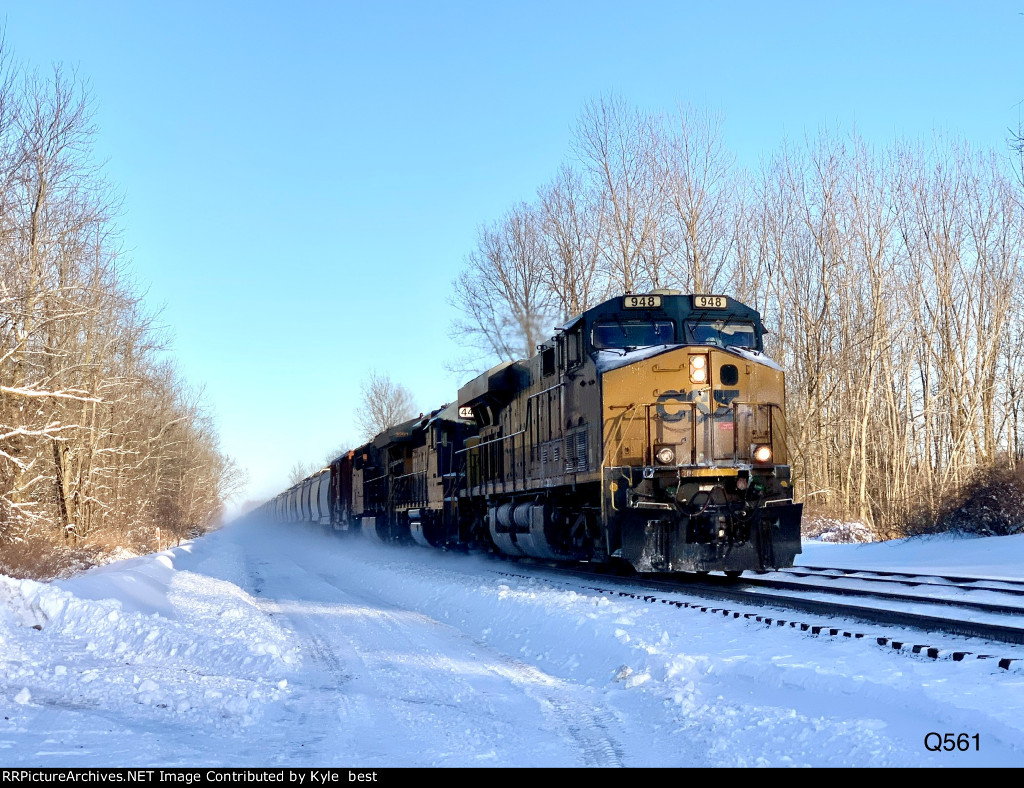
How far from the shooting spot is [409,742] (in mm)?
5336

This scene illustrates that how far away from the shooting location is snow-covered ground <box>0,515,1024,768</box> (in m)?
4.95

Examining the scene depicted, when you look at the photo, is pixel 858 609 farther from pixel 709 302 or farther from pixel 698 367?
pixel 709 302

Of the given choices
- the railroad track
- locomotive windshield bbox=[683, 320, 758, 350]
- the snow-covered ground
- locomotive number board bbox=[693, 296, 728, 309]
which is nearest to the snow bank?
the snow-covered ground

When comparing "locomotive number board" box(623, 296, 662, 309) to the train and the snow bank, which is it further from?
the snow bank

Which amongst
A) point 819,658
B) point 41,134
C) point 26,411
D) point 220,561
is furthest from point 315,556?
point 819,658

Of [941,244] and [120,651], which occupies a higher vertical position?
[941,244]

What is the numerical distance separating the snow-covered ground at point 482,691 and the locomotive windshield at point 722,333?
3945mm

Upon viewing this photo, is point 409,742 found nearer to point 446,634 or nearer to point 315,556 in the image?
point 446,634

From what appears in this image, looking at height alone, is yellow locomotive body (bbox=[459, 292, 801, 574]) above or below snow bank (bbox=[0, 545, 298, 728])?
above

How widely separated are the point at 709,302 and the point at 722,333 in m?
0.49

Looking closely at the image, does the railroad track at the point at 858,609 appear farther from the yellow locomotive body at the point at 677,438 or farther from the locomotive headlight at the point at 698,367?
the locomotive headlight at the point at 698,367

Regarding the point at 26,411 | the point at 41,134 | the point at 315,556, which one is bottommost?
the point at 315,556

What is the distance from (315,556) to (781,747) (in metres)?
25.2

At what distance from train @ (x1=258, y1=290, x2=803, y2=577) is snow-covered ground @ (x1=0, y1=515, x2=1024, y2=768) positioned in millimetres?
1355
